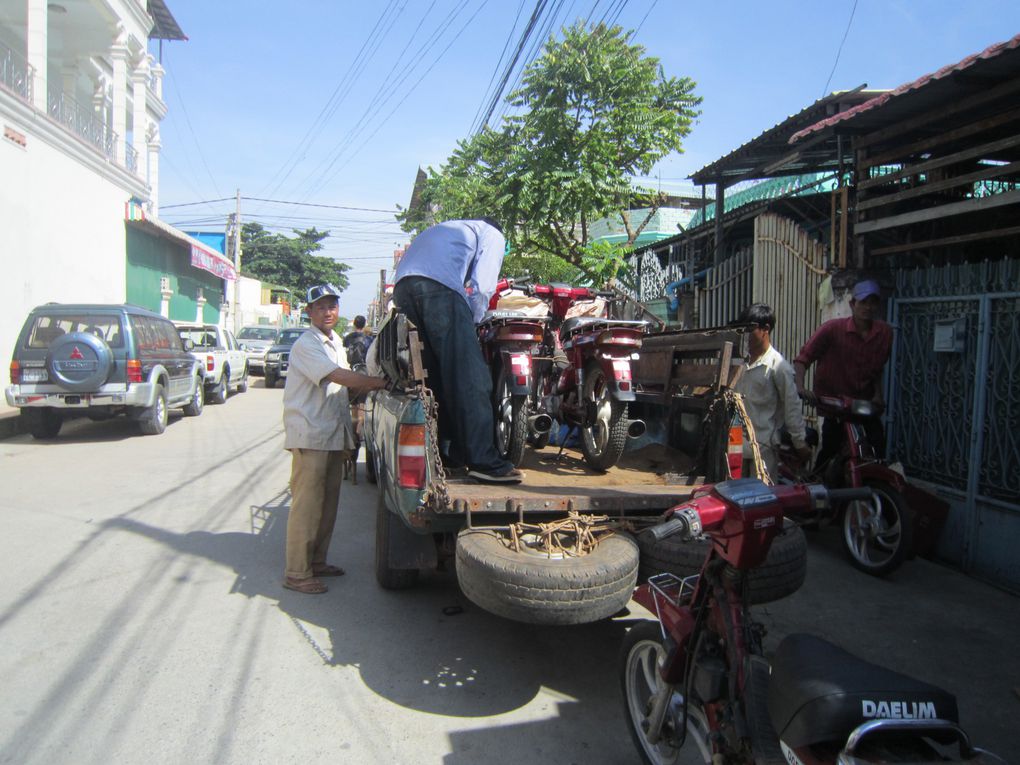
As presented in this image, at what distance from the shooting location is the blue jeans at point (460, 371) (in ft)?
12.8

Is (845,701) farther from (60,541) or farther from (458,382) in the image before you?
(60,541)

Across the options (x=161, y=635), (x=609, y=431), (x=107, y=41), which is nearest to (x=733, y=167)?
(x=609, y=431)

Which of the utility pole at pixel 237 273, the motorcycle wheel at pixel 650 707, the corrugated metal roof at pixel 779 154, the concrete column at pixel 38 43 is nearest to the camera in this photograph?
the motorcycle wheel at pixel 650 707

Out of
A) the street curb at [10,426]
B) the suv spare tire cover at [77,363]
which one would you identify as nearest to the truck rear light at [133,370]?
the suv spare tire cover at [77,363]

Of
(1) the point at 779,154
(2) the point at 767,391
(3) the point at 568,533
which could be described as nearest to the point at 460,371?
(3) the point at 568,533

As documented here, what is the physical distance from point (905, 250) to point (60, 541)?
280 inches

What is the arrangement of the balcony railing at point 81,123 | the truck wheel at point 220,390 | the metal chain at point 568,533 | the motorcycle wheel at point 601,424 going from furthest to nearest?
the balcony railing at point 81,123
the truck wheel at point 220,390
the motorcycle wheel at point 601,424
the metal chain at point 568,533

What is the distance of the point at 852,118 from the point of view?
5852 mm

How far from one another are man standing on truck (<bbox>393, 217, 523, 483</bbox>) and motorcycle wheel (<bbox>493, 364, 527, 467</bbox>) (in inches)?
13.1

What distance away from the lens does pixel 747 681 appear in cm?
217

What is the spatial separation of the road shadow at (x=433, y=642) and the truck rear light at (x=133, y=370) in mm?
5820

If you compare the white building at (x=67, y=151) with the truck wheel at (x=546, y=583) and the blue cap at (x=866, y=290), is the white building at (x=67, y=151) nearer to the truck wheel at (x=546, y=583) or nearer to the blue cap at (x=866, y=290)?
the truck wheel at (x=546, y=583)

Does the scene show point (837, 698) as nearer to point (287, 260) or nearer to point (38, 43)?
point (38, 43)

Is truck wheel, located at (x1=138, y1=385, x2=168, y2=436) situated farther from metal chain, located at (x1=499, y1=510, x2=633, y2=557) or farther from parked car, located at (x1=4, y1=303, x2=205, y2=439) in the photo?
metal chain, located at (x1=499, y1=510, x2=633, y2=557)
